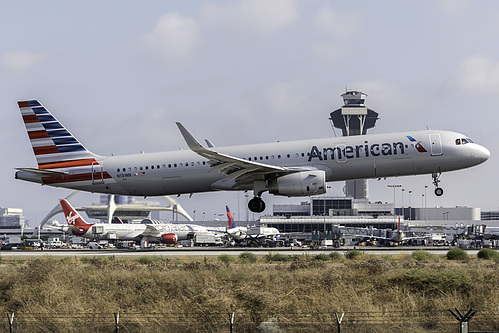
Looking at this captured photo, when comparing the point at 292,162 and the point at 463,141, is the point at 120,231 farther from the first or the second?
the point at 463,141

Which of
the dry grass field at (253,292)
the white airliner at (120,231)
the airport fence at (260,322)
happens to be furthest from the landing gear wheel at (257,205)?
the white airliner at (120,231)

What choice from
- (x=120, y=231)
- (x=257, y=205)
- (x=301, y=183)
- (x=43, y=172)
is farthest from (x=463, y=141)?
(x=120, y=231)

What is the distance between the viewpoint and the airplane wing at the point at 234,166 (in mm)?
41344

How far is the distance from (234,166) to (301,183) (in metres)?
4.66

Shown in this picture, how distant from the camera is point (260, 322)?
22609 millimetres

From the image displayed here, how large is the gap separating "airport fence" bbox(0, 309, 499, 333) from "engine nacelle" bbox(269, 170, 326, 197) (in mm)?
20415

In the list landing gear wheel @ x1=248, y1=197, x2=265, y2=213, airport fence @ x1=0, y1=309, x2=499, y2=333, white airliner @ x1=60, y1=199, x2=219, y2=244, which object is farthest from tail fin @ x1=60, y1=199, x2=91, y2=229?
airport fence @ x1=0, y1=309, x2=499, y2=333

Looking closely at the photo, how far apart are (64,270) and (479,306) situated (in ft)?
62.6

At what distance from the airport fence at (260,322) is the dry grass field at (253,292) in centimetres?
7

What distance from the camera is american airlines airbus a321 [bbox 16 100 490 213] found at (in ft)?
144

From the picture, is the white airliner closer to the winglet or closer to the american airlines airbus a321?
the american airlines airbus a321

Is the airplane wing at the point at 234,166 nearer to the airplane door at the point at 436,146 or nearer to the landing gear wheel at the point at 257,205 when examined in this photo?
the landing gear wheel at the point at 257,205

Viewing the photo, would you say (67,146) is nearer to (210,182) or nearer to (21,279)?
(210,182)

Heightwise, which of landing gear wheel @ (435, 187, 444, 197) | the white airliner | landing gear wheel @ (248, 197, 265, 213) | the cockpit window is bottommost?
the white airliner
